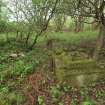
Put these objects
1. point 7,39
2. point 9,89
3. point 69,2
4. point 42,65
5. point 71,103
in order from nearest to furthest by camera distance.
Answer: point 71,103, point 9,89, point 42,65, point 69,2, point 7,39

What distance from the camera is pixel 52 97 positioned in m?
8.97

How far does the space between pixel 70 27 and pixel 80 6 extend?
21.8 feet

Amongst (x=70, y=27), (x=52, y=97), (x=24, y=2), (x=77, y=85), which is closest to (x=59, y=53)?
(x=77, y=85)

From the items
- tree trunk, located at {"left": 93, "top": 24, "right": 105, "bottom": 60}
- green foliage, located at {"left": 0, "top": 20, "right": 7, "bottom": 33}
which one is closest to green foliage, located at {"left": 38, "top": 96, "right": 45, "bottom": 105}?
tree trunk, located at {"left": 93, "top": 24, "right": 105, "bottom": 60}

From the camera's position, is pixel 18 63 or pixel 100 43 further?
pixel 100 43

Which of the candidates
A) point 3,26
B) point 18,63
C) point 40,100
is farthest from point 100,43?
point 3,26

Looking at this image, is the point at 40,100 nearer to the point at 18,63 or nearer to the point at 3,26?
the point at 18,63

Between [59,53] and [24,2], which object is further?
[24,2]

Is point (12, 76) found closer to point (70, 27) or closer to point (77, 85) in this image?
point (77, 85)

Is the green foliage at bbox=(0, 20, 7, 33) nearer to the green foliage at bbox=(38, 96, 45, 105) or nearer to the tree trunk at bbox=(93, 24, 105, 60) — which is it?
the tree trunk at bbox=(93, 24, 105, 60)

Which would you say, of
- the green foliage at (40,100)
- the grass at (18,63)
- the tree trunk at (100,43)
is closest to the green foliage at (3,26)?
the grass at (18,63)

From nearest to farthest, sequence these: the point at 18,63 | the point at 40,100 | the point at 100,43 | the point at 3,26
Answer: the point at 40,100 → the point at 18,63 → the point at 100,43 → the point at 3,26

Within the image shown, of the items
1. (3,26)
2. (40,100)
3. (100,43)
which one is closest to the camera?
(40,100)

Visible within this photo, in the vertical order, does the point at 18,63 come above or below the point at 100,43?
below
